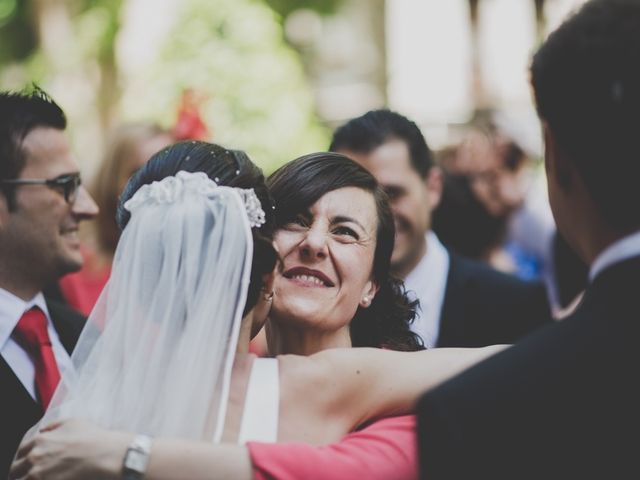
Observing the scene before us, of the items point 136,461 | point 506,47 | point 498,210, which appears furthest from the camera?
point 506,47

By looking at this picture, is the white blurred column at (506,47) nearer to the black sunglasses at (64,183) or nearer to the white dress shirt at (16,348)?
the black sunglasses at (64,183)

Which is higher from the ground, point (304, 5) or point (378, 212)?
point (304, 5)

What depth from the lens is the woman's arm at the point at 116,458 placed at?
2141mm

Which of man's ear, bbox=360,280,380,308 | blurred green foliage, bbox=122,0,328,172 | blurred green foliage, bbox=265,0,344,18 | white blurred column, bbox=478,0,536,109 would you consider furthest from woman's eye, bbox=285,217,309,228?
white blurred column, bbox=478,0,536,109

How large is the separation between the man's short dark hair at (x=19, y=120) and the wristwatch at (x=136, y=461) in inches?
65.8

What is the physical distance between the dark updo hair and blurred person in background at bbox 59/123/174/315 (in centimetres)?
296

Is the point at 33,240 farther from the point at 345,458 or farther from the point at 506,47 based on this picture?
the point at 506,47

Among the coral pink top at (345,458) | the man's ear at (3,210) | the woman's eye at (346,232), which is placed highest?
the man's ear at (3,210)

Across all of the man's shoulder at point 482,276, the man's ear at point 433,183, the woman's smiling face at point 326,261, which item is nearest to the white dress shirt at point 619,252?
the woman's smiling face at point 326,261

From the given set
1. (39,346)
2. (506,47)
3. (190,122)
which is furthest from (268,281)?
(506,47)

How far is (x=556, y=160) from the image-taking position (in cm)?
188

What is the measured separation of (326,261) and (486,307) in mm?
1961

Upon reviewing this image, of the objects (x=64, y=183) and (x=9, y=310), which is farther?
(x=64, y=183)

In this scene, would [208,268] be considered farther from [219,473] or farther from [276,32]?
[276,32]
